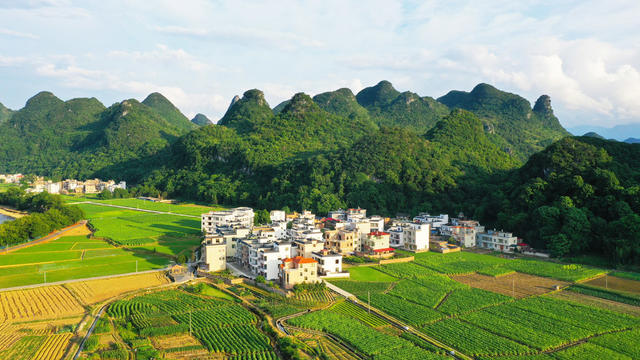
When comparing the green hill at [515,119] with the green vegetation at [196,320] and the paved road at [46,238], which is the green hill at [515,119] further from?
the green vegetation at [196,320]

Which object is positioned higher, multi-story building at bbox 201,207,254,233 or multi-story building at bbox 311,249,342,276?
multi-story building at bbox 201,207,254,233

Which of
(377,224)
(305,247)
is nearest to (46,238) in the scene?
(305,247)

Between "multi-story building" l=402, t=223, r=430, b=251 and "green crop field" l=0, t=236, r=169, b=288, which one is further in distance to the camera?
"multi-story building" l=402, t=223, r=430, b=251

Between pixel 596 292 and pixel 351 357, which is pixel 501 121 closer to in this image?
pixel 596 292

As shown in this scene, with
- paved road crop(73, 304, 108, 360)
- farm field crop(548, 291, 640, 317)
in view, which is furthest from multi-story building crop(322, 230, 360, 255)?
paved road crop(73, 304, 108, 360)

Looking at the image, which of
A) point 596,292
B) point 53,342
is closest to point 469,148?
point 596,292

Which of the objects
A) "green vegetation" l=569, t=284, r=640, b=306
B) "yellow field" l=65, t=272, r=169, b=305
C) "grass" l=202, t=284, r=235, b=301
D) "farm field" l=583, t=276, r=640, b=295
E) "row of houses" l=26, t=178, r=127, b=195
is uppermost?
"row of houses" l=26, t=178, r=127, b=195

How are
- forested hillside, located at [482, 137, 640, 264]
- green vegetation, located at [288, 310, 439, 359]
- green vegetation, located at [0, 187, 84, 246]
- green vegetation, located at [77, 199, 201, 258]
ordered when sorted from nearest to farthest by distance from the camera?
green vegetation, located at [288, 310, 439, 359] → forested hillside, located at [482, 137, 640, 264] → green vegetation, located at [0, 187, 84, 246] → green vegetation, located at [77, 199, 201, 258]

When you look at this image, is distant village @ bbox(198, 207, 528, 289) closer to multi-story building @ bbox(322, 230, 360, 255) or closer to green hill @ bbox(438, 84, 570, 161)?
multi-story building @ bbox(322, 230, 360, 255)
